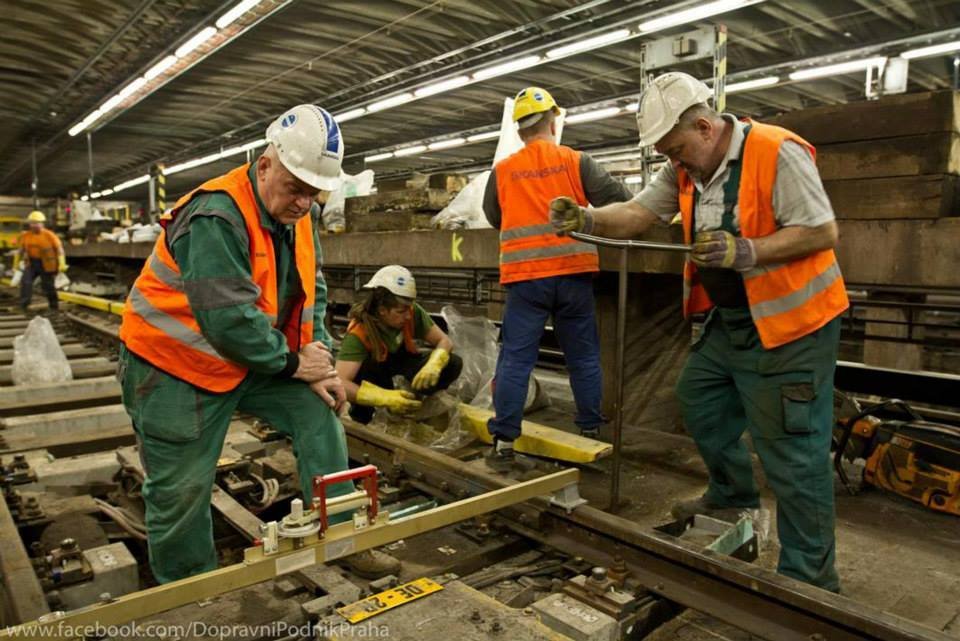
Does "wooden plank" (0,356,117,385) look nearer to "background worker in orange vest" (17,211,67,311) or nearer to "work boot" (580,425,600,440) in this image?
"work boot" (580,425,600,440)

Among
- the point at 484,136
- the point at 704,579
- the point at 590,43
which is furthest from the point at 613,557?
the point at 484,136

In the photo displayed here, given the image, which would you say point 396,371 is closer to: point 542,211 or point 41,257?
point 542,211

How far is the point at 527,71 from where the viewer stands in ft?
32.9

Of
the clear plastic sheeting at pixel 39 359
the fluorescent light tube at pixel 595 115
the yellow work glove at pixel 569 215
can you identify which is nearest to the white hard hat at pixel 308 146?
the yellow work glove at pixel 569 215

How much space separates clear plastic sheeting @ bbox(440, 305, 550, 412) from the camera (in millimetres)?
5035

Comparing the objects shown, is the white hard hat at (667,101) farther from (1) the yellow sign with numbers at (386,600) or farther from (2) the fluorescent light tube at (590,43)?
(2) the fluorescent light tube at (590,43)

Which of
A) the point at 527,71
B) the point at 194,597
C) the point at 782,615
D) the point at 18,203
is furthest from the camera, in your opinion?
the point at 18,203

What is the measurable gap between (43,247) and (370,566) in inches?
501

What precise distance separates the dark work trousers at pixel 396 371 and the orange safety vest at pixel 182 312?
212 cm

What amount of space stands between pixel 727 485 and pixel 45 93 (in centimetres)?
1476

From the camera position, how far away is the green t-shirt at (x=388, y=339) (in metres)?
4.37

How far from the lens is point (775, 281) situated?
2.31 metres

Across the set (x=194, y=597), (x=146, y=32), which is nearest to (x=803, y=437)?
(x=194, y=597)

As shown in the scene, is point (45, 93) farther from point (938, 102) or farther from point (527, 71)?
point (938, 102)
